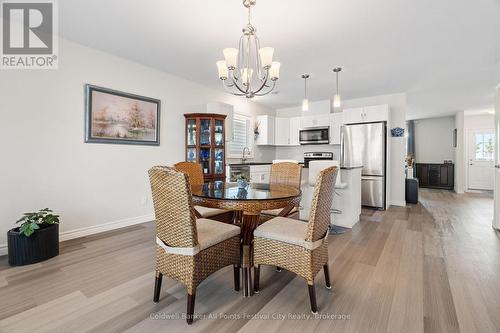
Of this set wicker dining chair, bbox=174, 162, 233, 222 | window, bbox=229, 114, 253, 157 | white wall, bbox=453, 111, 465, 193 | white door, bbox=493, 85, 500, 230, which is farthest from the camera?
white wall, bbox=453, 111, 465, 193

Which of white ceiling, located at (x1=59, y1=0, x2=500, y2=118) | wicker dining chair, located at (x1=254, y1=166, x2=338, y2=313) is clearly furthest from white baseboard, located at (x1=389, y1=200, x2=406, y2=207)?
wicker dining chair, located at (x1=254, y1=166, x2=338, y2=313)

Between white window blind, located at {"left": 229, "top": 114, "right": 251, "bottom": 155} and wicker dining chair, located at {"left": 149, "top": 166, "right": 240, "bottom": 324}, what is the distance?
3.73m

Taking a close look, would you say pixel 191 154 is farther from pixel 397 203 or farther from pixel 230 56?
pixel 397 203

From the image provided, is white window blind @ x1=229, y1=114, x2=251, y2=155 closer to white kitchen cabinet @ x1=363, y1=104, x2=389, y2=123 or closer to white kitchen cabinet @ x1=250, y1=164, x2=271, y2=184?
white kitchen cabinet @ x1=250, y1=164, x2=271, y2=184

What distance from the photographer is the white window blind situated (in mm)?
5422

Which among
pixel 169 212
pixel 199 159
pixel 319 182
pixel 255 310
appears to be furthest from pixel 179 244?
pixel 199 159

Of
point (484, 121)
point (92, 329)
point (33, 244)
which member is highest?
point (484, 121)

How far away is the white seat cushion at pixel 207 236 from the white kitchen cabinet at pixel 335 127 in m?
4.38

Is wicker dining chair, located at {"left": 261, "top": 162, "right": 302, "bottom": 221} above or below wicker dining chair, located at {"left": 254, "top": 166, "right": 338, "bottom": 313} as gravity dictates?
above

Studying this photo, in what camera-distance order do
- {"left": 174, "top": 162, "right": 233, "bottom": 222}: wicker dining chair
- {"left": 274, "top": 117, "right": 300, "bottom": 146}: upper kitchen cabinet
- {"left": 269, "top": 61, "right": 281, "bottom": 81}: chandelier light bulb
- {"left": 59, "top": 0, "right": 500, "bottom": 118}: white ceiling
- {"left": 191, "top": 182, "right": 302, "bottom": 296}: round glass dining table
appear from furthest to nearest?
1. {"left": 274, "top": 117, "right": 300, "bottom": 146}: upper kitchen cabinet
2. {"left": 174, "top": 162, "right": 233, "bottom": 222}: wicker dining chair
3. {"left": 269, "top": 61, "right": 281, "bottom": 81}: chandelier light bulb
4. {"left": 59, "top": 0, "right": 500, "bottom": 118}: white ceiling
5. {"left": 191, "top": 182, "right": 302, "bottom": 296}: round glass dining table

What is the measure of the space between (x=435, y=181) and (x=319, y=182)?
8.86 meters

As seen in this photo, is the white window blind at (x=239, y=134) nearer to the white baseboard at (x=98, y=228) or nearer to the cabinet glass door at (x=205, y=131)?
the cabinet glass door at (x=205, y=131)

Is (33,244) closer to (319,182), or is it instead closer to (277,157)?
(319,182)

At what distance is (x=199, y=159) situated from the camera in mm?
4246
